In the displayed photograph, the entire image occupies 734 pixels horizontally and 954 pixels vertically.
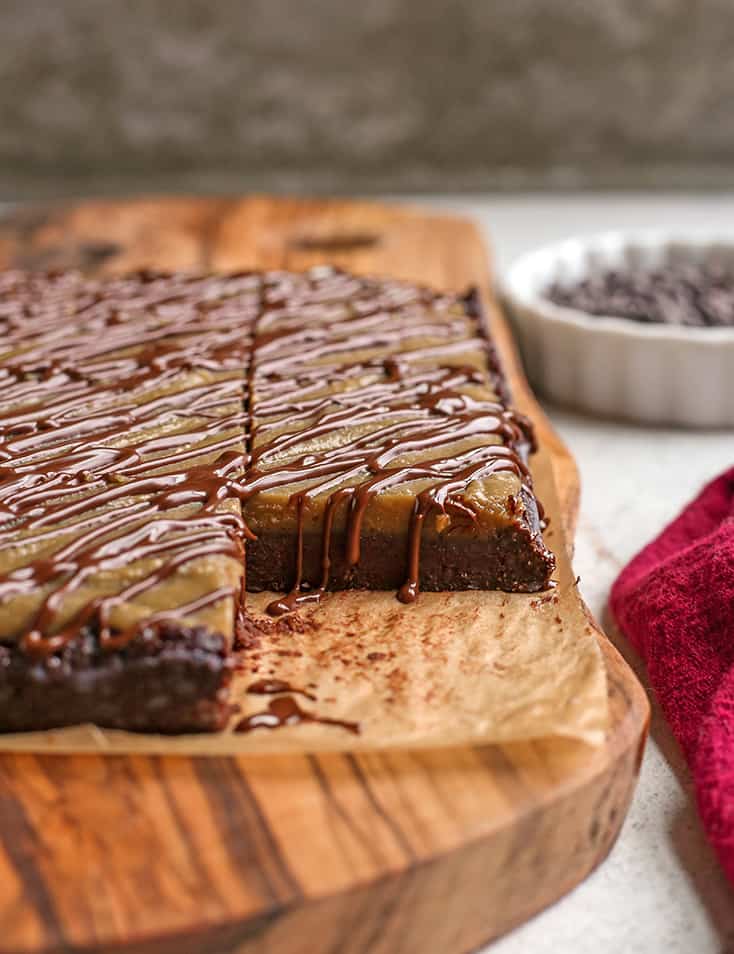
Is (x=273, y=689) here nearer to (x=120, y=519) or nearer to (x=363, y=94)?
(x=120, y=519)

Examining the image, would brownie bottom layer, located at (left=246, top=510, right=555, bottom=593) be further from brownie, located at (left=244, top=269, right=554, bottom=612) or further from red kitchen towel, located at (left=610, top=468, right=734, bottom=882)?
red kitchen towel, located at (left=610, top=468, right=734, bottom=882)

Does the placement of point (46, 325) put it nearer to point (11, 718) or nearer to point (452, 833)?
point (11, 718)

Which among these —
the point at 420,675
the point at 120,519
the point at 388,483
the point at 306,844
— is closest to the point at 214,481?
the point at 120,519

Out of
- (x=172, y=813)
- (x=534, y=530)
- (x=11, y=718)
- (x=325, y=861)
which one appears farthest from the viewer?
(x=534, y=530)

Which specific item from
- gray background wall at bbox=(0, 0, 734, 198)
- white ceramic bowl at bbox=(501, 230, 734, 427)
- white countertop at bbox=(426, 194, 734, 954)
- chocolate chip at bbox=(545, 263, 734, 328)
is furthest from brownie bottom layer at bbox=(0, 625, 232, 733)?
gray background wall at bbox=(0, 0, 734, 198)

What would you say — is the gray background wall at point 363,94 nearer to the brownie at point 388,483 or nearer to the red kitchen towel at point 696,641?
the brownie at point 388,483

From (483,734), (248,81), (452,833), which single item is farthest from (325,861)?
(248,81)

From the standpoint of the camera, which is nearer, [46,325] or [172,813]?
[172,813]
